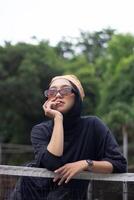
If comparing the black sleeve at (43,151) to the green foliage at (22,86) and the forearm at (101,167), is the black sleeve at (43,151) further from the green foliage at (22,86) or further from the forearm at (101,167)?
the green foliage at (22,86)

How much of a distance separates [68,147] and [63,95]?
0.94 ft

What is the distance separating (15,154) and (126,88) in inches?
307

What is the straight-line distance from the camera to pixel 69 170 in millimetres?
3162

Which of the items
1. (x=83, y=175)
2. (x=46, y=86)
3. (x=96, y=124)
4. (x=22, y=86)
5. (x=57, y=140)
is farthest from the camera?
(x=46, y=86)

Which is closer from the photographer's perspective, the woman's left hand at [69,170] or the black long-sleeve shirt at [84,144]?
the woman's left hand at [69,170]

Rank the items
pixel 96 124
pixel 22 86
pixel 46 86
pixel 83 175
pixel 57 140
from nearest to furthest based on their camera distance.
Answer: pixel 57 140 → pixel 83 175 → pixel 96 124 → pixel 22 86 → pixel 46 86

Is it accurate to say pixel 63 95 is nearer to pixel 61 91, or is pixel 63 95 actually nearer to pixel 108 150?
pixel 61 91

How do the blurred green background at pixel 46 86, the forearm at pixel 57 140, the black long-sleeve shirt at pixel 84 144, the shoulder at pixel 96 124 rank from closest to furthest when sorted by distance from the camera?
the forearm at pixel 57 140, the black long-sleeve shirt at pixel 84 144, the shoulder at pixel 96 124, the blurred green background at pixel 46 86

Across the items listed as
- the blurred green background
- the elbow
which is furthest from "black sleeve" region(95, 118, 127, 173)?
the blurred green background

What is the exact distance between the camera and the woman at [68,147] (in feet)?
10.5

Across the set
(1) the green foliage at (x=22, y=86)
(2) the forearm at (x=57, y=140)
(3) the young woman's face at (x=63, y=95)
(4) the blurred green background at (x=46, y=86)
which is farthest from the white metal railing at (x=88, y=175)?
(1) the green foliage at (x=22, y=86)

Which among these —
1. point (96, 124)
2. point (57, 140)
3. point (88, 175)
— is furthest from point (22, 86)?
point (57, 140)

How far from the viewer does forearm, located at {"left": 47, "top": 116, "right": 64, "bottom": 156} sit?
315 centimetres

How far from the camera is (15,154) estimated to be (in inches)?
1182
